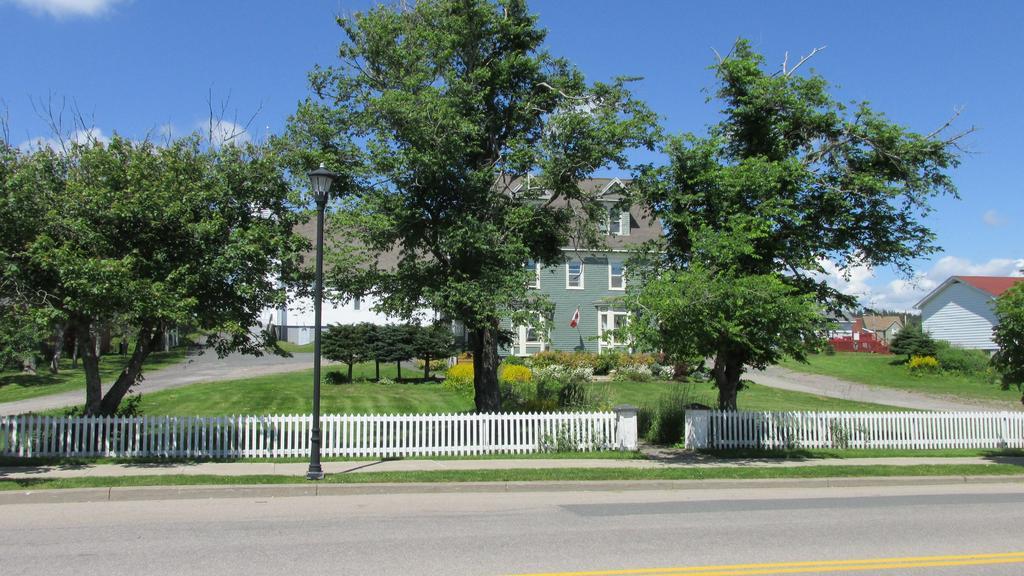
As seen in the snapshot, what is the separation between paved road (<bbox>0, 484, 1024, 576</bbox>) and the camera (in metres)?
7.27

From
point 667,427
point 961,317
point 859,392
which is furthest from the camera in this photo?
A: point 961,317

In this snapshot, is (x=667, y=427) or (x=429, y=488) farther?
(x=667, y=427)

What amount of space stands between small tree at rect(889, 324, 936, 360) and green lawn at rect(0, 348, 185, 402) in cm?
4006

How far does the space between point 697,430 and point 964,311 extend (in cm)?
4006

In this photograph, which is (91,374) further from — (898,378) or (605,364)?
(898,378)

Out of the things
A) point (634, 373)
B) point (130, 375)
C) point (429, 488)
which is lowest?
point (429, 488)

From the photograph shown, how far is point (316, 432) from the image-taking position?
12.8m

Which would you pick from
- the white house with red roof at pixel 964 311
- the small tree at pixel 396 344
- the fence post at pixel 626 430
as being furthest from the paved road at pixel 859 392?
the small tree at pixel 396 344

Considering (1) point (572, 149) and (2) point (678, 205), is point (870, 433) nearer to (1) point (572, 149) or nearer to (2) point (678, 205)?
(2) point (678, 205)

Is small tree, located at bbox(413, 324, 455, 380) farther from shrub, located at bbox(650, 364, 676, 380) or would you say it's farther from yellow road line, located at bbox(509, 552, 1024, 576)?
yellow road line, located at bbox(509, 552, 1024, 576)

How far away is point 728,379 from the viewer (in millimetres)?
17969

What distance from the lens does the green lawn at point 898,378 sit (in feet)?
102

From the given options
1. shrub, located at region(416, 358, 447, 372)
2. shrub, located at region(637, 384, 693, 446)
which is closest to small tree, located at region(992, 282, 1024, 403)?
shrub, located at region(637, 384, 693, 446)

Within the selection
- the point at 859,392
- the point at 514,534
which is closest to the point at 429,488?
the point at 514,534
